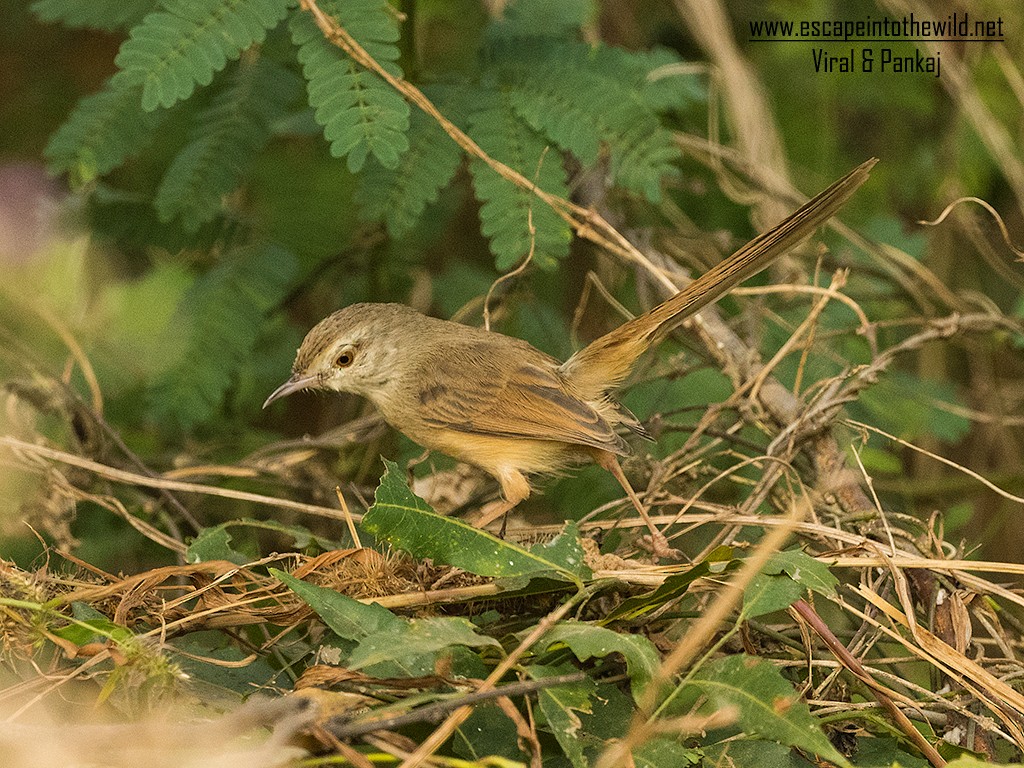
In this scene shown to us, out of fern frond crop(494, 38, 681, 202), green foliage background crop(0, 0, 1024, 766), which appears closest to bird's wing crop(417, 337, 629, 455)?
green foliage background crop(0, 0, 1024, 766)

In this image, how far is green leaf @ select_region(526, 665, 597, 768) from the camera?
7.35ft

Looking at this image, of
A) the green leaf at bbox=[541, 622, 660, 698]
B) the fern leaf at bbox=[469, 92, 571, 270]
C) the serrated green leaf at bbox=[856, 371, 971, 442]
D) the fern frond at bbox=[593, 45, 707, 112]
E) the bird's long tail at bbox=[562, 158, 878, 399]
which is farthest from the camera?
the serrated green leaf at bbox=[856, 371, 971, 442]

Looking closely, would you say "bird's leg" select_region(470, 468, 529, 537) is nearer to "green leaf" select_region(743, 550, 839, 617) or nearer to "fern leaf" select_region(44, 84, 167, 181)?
"green leaf" select_region(743, 550, 839, 617)

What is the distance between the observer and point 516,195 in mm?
3830

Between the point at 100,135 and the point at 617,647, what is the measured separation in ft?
8.80

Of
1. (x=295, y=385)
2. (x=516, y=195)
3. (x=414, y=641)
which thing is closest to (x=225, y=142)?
(x=295, y=385)

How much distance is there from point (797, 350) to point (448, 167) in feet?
4.91

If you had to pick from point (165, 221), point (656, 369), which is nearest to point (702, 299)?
point (656, 369)

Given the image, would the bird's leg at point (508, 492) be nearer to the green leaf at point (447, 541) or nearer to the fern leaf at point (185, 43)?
the green leaf at point (447, 541)

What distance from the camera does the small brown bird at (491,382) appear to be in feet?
11.8

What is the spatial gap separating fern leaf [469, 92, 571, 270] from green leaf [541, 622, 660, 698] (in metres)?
1.60

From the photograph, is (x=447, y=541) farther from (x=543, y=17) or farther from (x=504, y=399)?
(x=543, y=17)

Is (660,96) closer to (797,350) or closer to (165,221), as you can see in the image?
(797,350)

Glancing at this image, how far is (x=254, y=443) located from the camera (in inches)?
180
